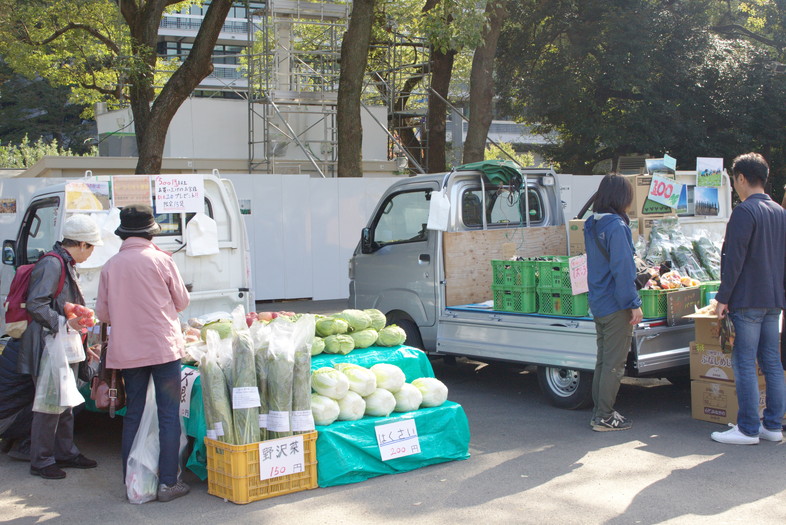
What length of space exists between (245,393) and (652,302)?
367 centimetres

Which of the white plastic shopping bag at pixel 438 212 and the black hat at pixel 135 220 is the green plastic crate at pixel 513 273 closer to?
the white plastic shopping bag at pixel 438 212

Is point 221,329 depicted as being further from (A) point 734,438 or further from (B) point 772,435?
(B) point 772,435

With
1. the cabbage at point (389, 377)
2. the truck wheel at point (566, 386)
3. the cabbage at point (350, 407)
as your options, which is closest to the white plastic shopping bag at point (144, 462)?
the cabbage at point (350, 407)

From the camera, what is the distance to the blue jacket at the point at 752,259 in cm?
614

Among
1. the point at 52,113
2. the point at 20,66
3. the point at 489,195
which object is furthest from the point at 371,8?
the point at 52,113

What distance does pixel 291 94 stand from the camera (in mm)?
20672

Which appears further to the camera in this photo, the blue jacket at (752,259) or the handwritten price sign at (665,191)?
the handwritten price sign at (665,191)

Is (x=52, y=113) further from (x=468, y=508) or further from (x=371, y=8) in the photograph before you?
(x=468, y=508)

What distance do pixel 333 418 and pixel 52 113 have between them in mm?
45560

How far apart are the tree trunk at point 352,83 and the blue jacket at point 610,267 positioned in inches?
326

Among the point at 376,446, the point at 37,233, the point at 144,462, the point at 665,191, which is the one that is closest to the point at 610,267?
the point at 376,446

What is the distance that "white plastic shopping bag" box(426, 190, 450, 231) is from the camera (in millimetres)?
8172

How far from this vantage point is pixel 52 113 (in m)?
46.1

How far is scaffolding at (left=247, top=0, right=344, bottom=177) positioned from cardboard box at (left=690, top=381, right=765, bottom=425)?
13933mm
